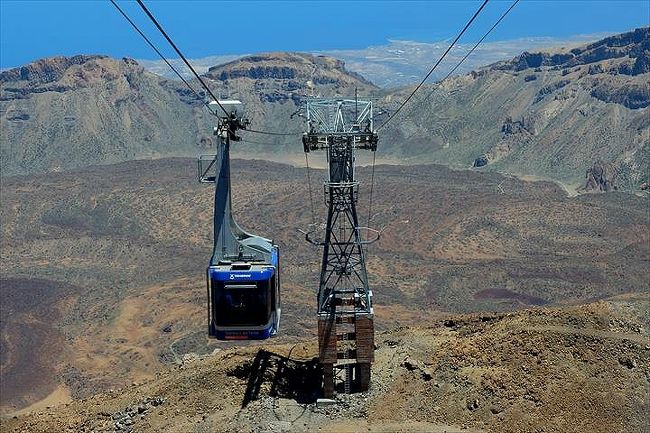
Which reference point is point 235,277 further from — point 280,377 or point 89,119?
point 89,119

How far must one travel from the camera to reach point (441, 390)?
31.8m

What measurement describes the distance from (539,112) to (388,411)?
488ft

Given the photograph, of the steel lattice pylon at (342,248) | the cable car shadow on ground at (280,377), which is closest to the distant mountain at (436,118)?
the cable car shadow on ground at (280,377)

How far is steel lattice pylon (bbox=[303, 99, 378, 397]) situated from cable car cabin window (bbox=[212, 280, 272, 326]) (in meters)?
5.67

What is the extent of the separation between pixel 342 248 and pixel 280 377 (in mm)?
6061

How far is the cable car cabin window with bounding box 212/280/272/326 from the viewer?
1048 inches

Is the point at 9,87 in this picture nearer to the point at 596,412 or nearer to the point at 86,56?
the point at 86,56

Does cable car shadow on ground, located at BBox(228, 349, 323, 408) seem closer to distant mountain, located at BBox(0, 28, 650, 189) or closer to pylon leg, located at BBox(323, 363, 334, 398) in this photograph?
pylon leg, located at BBox(323, 363, 334, 398)

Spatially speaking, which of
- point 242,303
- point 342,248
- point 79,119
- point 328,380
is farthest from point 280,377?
point 79,119

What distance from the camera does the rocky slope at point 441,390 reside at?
100 ft

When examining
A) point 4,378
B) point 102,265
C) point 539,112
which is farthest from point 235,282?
point 539,112

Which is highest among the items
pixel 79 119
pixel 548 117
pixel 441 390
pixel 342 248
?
pixel 342 248

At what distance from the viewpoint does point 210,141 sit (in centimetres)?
18212

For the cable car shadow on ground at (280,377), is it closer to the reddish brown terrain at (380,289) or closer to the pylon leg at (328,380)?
the reddish brown terrain at (380,289)
